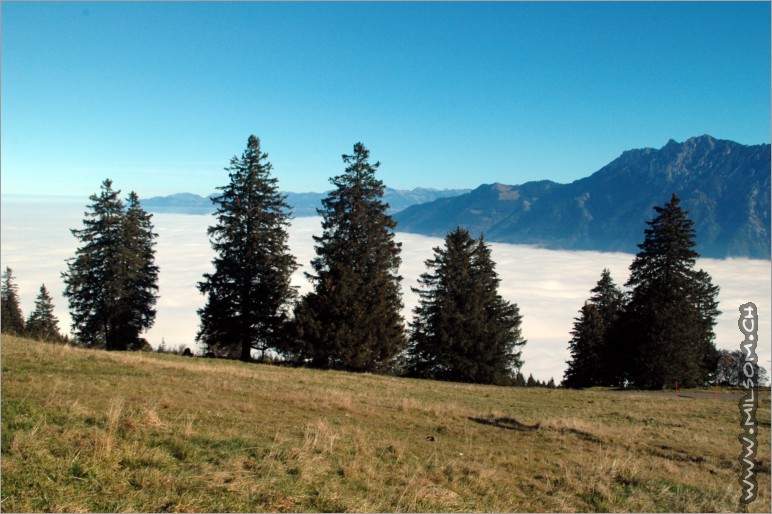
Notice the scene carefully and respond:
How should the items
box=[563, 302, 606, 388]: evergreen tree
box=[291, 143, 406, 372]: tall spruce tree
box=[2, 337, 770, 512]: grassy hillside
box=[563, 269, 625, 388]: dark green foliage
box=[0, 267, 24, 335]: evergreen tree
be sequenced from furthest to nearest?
box=[0, 267, 24, 335]: evergreen tree → box=[563, 302, 606, 388]: evergreen tree → box=[563, 269, 625, 388]: dark green foliage → box=[291, 143, 406, 372]: tall spruce tree → box=[2, 337, 770, 512]: grassy hillside

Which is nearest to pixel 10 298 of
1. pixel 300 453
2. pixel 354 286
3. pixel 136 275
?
pixel 136 275

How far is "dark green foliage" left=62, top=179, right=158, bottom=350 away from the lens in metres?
36.5

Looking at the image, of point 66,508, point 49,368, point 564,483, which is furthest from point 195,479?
point 49,368

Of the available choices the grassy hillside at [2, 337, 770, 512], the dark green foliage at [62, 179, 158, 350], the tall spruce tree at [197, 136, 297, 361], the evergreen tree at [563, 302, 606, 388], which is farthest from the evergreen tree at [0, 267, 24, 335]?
the evergreen tree at [563, 302, 606, 388]

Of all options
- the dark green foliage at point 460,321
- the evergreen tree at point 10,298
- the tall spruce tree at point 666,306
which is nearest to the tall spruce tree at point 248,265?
the dark green foliage at point 460,321

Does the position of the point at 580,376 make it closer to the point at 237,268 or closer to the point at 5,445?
the point at 237,268

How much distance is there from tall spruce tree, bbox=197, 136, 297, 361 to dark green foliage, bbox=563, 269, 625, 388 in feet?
101

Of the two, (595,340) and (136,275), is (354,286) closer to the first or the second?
(136,275)

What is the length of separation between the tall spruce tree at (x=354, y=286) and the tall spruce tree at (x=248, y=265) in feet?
8.07

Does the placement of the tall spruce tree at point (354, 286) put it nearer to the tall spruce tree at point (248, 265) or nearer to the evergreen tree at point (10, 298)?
the tall spruce tree at point (248, 265)

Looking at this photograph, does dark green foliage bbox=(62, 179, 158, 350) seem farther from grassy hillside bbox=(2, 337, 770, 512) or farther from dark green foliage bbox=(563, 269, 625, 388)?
dark green foliage bbox=(563, 269, 625, 388)

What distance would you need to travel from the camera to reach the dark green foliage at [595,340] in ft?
156

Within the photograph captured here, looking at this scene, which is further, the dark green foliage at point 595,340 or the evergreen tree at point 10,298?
the evergreen tree at point 10,298

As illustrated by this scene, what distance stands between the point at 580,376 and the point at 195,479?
52.5 meters
